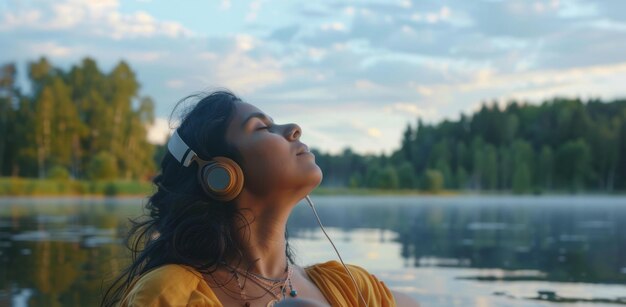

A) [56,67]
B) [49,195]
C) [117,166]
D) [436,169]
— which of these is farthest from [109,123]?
[436,169]

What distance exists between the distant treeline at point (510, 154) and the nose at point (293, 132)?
80.1 metres

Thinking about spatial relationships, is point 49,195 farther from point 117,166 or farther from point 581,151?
point 581,151

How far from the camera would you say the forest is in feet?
198

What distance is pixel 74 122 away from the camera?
6022cm

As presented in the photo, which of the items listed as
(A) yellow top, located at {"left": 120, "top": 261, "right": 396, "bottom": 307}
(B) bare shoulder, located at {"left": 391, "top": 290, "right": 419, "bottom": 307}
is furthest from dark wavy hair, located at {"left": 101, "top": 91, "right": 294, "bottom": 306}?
(B) bare shoulder, located at {"left": 391, "top": 290, "right": 419, "bottom": 307}

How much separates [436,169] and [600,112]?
24707mm

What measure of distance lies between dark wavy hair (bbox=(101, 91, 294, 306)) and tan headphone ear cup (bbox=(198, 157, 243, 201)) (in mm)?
52

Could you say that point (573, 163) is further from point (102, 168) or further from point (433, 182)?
point (102, 168)

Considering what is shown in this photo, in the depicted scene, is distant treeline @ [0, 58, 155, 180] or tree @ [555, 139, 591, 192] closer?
distant treeline @ [0, 58, 155, 180]

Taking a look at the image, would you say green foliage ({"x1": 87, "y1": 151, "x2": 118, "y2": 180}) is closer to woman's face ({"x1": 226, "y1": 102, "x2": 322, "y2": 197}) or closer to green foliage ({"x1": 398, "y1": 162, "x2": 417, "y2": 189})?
green foliage ({"x1": 398, "y1": 162, "x2": 417, "y2": 189})

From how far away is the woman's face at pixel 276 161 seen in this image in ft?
7.63

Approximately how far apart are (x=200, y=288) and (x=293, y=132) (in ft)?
1.77

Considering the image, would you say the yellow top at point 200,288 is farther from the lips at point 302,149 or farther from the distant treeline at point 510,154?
the distant treeline at point 510,154

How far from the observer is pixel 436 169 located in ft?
301
